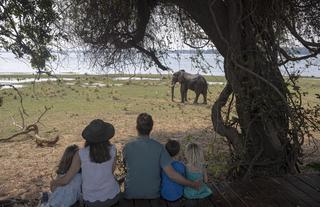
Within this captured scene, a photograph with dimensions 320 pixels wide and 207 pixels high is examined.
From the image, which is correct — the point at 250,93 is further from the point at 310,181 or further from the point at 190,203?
the point at 190,203

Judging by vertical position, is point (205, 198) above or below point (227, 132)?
below

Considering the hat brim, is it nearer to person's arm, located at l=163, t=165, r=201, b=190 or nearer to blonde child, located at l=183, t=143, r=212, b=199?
person's arm, located at l=163, t=165, r=201, b=190

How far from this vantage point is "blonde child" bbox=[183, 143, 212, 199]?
4.38 metres

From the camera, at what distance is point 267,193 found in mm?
4871

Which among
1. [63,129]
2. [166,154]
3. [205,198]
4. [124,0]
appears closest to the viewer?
[166,154]

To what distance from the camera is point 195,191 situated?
4.47m

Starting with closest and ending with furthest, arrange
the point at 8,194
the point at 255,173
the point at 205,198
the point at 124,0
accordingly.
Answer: the point at 205,198 → the point at 255,173 → the point at 124,0 → the point at 8,194

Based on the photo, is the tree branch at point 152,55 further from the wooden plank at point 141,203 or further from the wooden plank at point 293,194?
the wooden plank at point 141,203

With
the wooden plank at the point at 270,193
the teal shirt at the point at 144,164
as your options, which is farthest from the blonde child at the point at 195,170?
the wooden plank at the point at 270,193

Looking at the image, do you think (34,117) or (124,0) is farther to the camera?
(34,117)

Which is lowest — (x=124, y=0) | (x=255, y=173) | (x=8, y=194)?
(x=8, y=194)

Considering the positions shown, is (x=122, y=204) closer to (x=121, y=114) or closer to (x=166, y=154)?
(x=166, y=154)

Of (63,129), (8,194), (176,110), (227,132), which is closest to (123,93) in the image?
(176,110)

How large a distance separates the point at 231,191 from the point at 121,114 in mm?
10925
